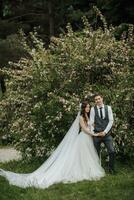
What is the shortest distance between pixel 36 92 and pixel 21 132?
1.15 metres

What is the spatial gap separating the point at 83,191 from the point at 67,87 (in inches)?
187

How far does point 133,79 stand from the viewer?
16500mm

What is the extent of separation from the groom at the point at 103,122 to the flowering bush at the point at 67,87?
1539mm

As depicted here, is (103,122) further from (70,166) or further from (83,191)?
(83,191)

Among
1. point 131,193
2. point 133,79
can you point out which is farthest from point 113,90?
point 131,193

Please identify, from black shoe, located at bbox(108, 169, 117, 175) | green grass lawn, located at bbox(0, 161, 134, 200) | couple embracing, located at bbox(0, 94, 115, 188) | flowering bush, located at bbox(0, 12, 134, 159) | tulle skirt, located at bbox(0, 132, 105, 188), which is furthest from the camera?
flowering bush, located at bbox(0, 12, 134, 159)

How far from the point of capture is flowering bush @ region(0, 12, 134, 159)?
16016mm

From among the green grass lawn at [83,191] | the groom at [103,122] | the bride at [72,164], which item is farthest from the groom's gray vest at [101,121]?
the green grass lawn at [83,191]

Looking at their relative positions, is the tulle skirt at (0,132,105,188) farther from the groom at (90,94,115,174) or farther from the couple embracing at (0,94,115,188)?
the groom at (90,94,115,174)

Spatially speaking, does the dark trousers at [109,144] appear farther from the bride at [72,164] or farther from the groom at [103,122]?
the bride at [72,164]

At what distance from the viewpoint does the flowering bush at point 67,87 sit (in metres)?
16.0

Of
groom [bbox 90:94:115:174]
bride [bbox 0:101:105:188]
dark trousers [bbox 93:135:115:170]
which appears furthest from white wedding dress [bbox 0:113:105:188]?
groom [bbox 90:94:115:174]

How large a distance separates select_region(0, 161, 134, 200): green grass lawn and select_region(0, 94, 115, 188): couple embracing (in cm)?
45

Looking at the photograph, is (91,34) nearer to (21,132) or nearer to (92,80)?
(92,80)
